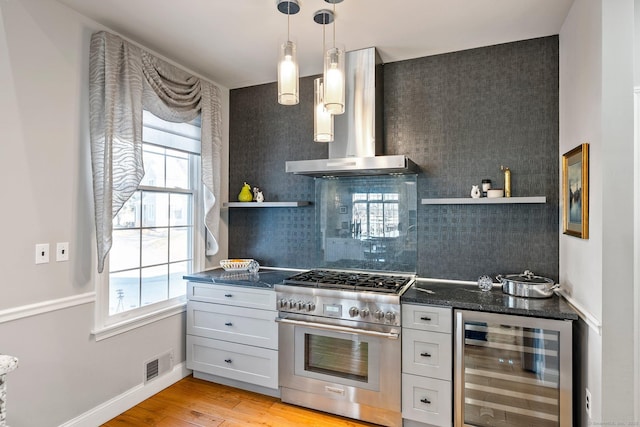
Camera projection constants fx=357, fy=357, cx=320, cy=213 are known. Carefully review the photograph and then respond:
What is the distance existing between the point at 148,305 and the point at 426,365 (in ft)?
7.00

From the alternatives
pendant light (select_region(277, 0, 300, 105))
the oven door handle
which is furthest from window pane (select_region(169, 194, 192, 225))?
pendant light (select_region(277, 0, 300, 105))

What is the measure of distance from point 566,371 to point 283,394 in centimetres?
188

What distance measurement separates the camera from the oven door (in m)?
2.39

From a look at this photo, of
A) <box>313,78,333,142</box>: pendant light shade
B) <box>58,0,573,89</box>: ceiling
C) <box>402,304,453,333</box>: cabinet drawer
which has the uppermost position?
<box>58,0,573,89</box>: ceiling

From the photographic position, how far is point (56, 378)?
2.16 meters

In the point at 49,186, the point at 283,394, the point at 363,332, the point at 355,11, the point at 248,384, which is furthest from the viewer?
the point at 248,384

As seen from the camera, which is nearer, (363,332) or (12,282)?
(12,282)

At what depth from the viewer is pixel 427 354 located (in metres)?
2.32

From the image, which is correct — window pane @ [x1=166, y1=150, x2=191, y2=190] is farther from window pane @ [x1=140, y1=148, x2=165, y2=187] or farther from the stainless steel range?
the stainless steel range

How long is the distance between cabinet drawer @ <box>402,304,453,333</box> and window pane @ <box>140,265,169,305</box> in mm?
1982

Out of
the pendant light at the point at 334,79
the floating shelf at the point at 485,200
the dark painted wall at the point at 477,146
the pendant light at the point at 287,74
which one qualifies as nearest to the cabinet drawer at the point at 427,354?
the dark painted wall at the point at 477,146

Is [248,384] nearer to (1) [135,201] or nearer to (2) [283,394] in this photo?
(2) [283,394]

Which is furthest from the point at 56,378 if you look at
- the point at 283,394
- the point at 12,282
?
the point at 283,394

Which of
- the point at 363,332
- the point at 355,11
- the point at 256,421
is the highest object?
the point at 355,11
